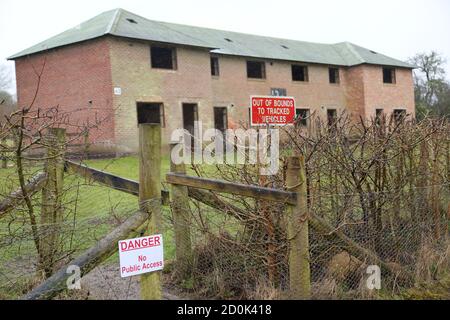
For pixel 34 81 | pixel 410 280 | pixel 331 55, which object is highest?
pixel 331 55

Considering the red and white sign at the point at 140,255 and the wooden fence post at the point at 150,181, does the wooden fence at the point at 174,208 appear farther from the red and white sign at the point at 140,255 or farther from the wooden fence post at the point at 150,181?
the red and white sign at the point at 140,255

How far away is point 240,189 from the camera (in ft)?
13.0

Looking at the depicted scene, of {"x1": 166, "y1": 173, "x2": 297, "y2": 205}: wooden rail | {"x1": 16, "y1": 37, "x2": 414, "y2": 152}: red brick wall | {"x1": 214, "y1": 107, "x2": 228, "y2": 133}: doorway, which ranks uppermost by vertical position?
{"x1": 16, "y1": 37, "x2": 414, "y2": 152}: red brick wall

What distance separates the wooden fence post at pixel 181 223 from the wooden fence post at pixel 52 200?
1110 mm

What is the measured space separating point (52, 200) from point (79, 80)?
18818mm

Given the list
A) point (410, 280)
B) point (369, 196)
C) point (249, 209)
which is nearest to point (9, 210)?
point (249, 209)

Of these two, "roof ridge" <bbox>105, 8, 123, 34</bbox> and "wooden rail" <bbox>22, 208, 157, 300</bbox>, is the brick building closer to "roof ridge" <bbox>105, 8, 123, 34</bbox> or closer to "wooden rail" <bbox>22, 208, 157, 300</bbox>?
"roof ridge" <bbox>105, 8, 123, 34</bbox>

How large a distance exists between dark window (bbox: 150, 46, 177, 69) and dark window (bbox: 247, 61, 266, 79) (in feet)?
20.4

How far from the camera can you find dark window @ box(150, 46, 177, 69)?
23.7 metres

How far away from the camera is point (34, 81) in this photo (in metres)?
24.3

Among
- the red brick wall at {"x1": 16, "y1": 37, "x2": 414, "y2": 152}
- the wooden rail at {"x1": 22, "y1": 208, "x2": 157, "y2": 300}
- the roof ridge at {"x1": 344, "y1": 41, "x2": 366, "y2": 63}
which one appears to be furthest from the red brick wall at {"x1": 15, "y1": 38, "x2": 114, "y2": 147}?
the roof ridge at {"x1": 344, "y1": 41, "x2": 366, "y2": 63}

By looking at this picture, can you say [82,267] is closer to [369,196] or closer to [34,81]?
[369,196]
